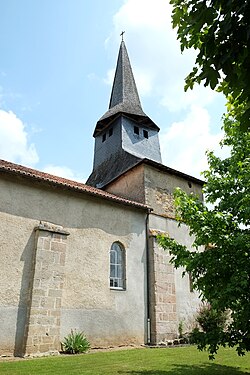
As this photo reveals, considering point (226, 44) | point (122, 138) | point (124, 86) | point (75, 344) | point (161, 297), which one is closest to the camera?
point (226, 44)

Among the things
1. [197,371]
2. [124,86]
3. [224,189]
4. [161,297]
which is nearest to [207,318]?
[161,297]

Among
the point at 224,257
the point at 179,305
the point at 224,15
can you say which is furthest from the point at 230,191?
the point at 179,305

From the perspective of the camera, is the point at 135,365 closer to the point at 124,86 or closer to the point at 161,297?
the point at 161,297

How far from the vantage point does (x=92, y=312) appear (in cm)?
1059

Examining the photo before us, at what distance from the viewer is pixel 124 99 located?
20828mm

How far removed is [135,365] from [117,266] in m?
4.88

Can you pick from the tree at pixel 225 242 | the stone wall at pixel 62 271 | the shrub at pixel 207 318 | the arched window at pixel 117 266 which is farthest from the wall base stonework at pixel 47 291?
the shrub at pixel 207 318

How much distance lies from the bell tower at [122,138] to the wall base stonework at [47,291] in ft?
22.9

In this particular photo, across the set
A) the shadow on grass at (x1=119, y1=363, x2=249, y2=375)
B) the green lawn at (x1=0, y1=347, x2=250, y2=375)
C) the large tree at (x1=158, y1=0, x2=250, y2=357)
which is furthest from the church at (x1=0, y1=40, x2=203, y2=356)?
the large tree at (x1=158, y1=0, x2=250, y2=357)

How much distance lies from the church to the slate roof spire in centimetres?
514

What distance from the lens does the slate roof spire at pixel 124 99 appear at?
63.9 feet

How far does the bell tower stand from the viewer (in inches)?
693

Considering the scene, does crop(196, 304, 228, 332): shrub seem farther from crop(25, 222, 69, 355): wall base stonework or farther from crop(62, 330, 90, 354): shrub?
crop(25, 222, 69, 355): wall base stonework

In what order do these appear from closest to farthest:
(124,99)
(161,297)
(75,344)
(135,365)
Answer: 1. (135,365)
2. (75,344)
3. (161,297)
4. (124,99)
